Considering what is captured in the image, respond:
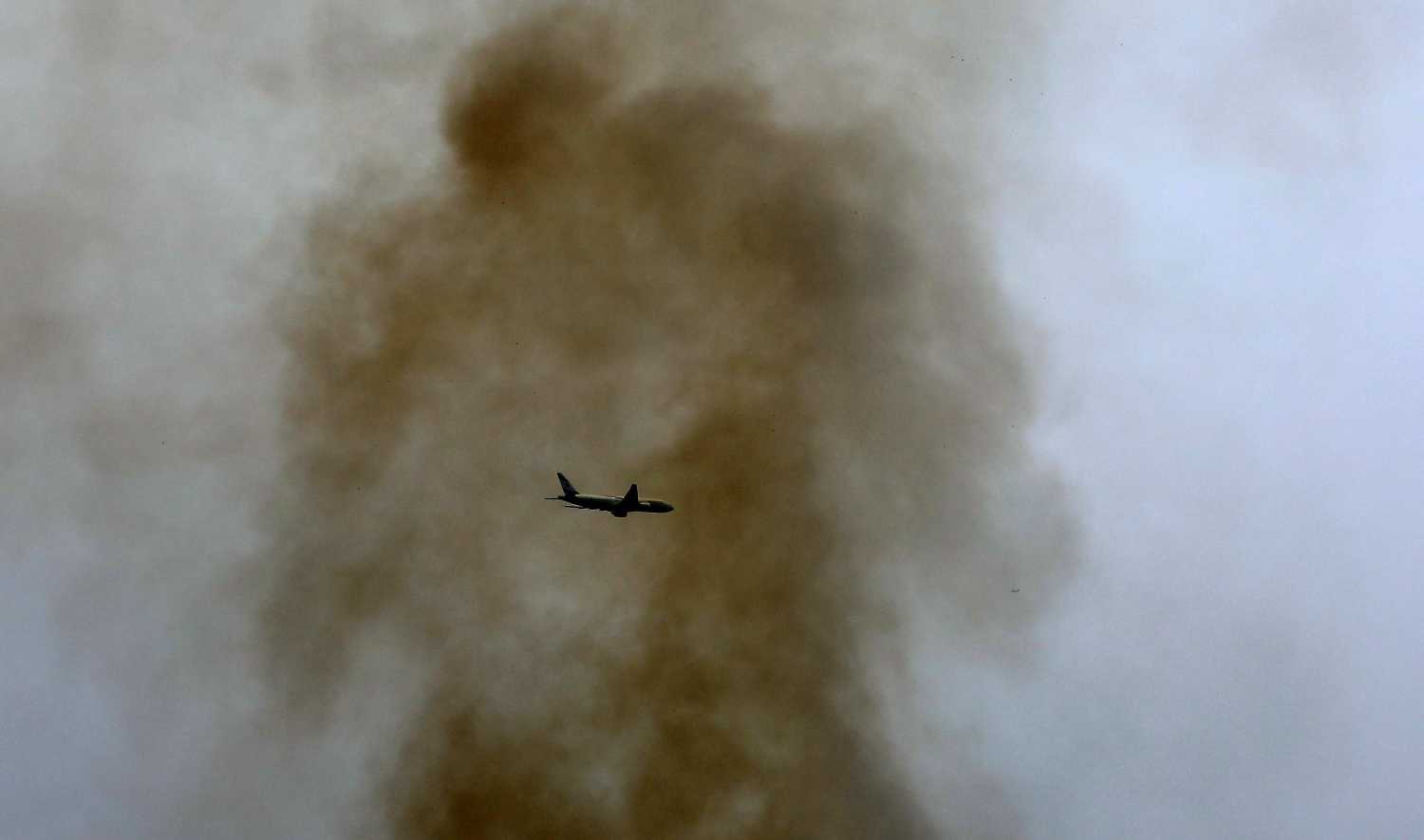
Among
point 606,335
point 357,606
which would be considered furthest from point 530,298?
point 357,606

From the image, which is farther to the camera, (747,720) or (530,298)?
(530,298)

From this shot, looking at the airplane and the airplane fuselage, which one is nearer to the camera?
the airplane

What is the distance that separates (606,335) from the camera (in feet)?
303

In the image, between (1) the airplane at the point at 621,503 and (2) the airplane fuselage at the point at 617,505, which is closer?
(1) the airplane at the point at 621,503

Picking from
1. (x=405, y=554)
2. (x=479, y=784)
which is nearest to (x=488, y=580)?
(x=405, y=554)

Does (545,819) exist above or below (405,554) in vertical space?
below

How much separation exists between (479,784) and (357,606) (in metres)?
10.5

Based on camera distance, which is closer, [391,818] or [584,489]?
[391,818]

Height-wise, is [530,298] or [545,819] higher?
[530,298]

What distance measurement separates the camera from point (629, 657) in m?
86.7

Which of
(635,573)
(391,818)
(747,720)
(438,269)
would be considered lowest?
(391,818)

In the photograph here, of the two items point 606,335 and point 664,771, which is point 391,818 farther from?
point 606,335

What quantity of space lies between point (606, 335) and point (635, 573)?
12.1 meters

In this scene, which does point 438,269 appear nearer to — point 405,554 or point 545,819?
point 405,554
